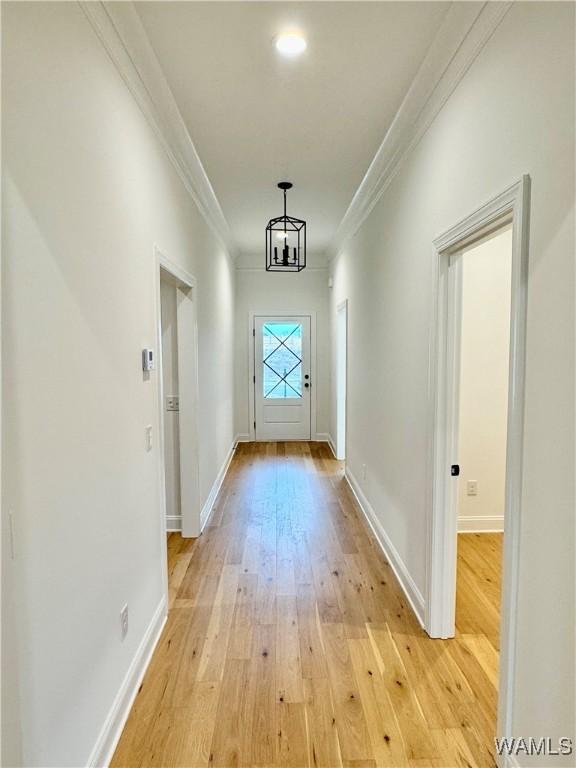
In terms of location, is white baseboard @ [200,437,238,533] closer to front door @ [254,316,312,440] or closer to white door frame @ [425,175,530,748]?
front door @ [254,316,312,440]

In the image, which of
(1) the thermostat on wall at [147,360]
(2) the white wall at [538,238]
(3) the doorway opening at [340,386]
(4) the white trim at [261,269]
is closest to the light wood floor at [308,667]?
(2) the white wall at [538,238]

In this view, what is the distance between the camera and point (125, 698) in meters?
1.75

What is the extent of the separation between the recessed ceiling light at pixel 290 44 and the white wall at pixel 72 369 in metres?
0.69

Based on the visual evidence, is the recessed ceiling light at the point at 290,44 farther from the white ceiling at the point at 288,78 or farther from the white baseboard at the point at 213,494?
the white baseboard at the point at 213,494

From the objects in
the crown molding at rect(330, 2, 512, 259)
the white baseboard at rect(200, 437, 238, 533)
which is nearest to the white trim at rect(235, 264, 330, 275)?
the white baseboard at rect(200, 437, 238, 533)

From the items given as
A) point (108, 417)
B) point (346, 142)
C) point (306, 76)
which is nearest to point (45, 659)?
point (108, 417)

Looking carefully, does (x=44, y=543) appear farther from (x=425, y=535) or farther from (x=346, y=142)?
(x=346, y=142)

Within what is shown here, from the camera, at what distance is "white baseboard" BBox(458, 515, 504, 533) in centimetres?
351

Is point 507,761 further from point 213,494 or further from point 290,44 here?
point 213,494

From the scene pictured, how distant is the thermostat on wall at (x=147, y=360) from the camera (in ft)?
6.69

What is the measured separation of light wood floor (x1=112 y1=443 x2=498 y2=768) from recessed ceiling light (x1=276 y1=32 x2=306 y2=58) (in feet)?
9.03

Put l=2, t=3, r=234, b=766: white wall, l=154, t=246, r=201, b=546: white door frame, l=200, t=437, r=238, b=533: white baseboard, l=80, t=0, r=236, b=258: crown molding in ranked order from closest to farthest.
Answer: l=2, t=3, r=234, b=766: white wall
l=80, t=0, r=236, b=258: crown molding
l=154, t=246, r=201, b=546: white door frame
l=200, t=437, r=238, b=533: white baseboard

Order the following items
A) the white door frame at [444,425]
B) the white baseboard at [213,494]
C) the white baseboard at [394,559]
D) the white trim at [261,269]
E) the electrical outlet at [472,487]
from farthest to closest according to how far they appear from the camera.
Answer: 1. the white trim at [261,269]
2. the white baseboard at [213,494]
3. the electrical outlet at [472,487]
4. the white baseboard at [394,559]
5. the white door frame at [444,425]

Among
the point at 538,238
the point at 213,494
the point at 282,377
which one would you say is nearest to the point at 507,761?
the point at 538,238
